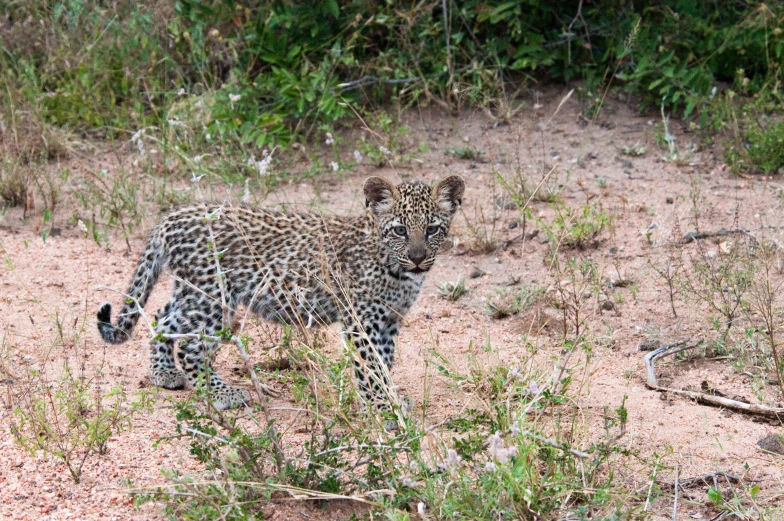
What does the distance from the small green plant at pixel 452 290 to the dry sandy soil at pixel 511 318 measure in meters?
0.06

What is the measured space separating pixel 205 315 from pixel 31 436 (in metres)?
1.36

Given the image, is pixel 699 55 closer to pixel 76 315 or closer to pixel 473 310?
pixel 473 310

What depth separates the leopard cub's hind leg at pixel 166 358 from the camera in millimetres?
6453

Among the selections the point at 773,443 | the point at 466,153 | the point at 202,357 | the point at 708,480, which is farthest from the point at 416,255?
the point at 466,153

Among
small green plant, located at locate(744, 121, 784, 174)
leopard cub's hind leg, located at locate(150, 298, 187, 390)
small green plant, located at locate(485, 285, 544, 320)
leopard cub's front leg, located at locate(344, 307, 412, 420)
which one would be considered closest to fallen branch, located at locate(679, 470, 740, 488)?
leopard cub's front leg, located at locate(344, 307, 412, 420)

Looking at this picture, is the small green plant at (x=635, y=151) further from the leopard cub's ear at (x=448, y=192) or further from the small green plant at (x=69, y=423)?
the small green plant at (x=69, y=423)

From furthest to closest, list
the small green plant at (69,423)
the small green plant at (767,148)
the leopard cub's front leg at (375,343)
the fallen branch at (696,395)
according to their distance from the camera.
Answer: the small green plant at (767,148) → the leopard cub's front leg at (375,343) → the fallen branch at (696,395) → the small green plant at (69,423)

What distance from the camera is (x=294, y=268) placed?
6449 mm

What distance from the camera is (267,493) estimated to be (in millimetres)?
4395

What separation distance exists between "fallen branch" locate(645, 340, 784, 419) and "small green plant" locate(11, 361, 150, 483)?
3.00 meters

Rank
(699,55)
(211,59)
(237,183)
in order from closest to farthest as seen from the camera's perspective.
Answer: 1. (237,183)
2. (699,55)
3. (211,59)

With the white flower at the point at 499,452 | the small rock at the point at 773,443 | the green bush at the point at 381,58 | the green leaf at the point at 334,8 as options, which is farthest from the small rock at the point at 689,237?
the white flower at the point at 499,452

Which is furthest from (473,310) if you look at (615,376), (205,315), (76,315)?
(76,315)

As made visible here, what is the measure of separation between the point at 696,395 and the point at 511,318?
172 centimetres
